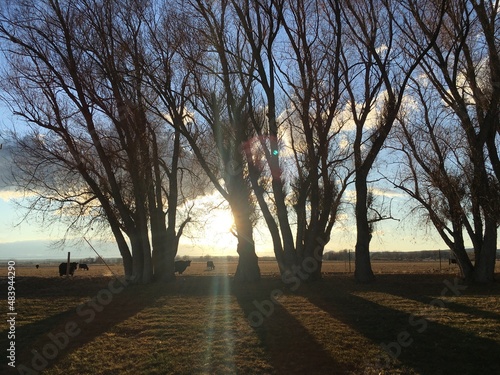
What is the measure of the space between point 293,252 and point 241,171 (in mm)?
5044

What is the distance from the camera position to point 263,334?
9617mm

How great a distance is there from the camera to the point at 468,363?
7.50 metres

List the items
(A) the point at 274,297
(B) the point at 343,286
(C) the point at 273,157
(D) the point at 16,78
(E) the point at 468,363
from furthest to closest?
1. (D) the point at 16,78
2. (B) the point at 343,286
3. (C) the point at 273,157
4. (A) the point at 274,297
5. (E) the point at 468,363

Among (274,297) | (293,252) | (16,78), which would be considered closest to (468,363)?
(274,297)

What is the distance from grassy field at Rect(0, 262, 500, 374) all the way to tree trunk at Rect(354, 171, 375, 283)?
11.6ft

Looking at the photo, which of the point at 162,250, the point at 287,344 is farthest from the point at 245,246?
the point at 287,344

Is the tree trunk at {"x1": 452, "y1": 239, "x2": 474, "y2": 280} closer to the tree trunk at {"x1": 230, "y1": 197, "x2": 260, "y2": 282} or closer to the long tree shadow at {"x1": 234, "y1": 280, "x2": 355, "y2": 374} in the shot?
the tree trunk at {"x1": 230, "y1": 197, "x2": 260, "y2": 282}

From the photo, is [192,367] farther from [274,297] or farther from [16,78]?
[16,78]

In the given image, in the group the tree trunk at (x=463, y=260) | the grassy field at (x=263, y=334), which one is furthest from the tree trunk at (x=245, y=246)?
the tree trunk at (x=463, y=260)

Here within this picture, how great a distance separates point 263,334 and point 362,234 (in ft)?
36.3

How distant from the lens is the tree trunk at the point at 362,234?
1980 cm

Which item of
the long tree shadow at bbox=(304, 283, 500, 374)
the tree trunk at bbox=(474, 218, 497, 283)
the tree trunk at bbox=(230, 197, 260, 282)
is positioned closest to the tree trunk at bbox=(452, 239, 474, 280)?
the tree trunk at bbox=(474, 218, 497, 283)

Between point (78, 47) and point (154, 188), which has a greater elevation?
→ point (78, 47)

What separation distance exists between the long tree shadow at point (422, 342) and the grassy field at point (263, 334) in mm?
17
